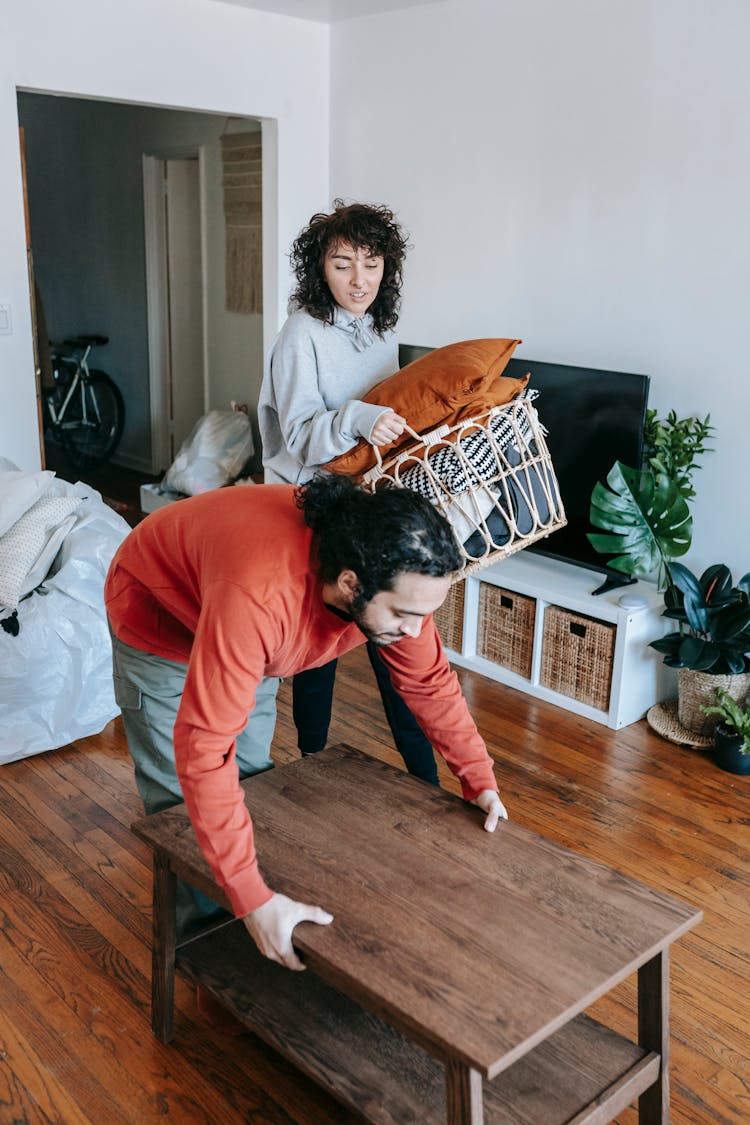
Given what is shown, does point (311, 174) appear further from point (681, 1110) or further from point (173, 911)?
point (681, 1110)

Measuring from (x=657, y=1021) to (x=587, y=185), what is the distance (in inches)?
103

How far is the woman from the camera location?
206 cm

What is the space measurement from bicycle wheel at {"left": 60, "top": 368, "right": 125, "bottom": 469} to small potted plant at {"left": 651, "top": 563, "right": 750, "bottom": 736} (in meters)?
4.16

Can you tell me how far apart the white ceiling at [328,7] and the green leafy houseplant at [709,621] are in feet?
7.69

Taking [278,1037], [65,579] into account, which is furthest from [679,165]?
[278,1037]

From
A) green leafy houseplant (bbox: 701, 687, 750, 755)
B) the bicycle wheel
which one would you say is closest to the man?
green leafy houseplant (bbox: 701, 687, 750, 755)

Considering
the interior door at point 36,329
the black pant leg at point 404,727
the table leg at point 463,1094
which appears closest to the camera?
the table leg at point 463,1094

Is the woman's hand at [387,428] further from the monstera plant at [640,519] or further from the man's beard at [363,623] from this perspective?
the monstera plant at [640,519]

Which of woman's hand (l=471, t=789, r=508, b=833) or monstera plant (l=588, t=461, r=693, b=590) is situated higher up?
monstera plant (l=588, t=461, r=693, b=590)

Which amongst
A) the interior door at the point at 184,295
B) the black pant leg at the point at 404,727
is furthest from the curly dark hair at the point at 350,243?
the interior door at the point at 184,295

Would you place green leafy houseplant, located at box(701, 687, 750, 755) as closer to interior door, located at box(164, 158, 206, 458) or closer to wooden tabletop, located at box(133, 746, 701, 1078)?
wooden tabletop, located at box(133, 746, 701, 1078)

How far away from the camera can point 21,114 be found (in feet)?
20.2

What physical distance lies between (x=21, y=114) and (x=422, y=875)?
5940mm

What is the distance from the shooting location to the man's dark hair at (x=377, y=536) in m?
1.42
